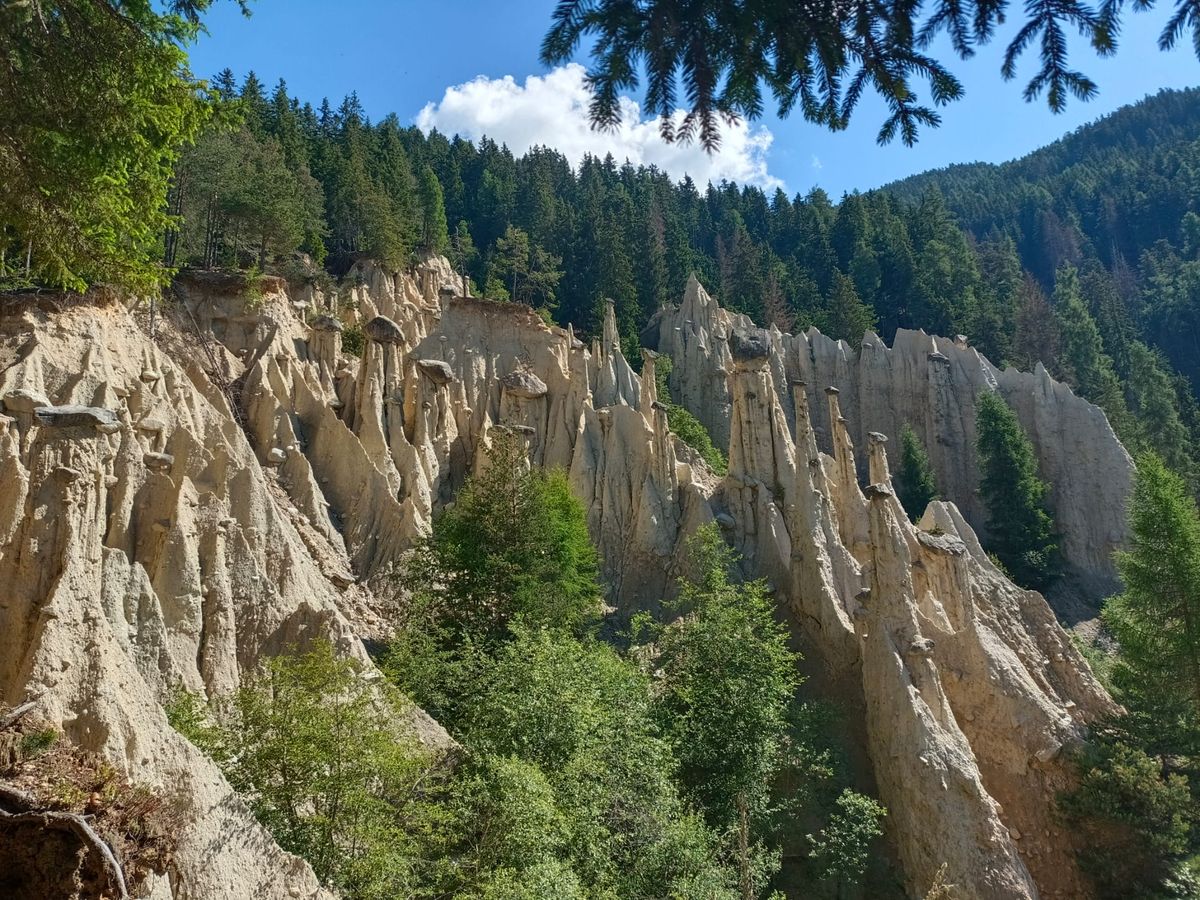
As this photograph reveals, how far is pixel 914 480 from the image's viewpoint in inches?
1503

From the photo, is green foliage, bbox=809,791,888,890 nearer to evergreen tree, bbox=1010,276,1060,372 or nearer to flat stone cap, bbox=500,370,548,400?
flat stone cap, bbox=500,370,548,400

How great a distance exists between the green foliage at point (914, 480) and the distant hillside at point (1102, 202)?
47.3 metres

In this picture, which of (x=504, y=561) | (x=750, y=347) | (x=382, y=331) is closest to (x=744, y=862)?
(x=504, y=561)

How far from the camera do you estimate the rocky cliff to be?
1067 cm

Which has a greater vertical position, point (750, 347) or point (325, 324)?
point (325, 324)

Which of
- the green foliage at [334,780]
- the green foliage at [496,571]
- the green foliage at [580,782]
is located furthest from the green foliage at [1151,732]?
the green foliage at [334,780]

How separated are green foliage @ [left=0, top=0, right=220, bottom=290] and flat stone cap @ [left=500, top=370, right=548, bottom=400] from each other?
72.2ft

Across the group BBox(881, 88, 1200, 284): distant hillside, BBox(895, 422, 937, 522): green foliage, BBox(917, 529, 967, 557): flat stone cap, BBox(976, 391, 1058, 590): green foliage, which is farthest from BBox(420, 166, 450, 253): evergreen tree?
BBox(881, 88, 1200, 284): distant hillside

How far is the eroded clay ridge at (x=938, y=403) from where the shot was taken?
36969mm

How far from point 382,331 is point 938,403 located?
31.3 metres

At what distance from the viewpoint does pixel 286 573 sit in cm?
1636

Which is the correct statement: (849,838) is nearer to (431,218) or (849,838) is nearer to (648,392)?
(648,392)

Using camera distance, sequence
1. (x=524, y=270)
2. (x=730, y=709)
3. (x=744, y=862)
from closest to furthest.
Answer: (x=744, y=862) → (x=730, y=709) → (x=524, y=270)

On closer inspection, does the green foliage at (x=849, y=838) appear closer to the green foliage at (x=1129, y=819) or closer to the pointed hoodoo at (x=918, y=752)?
the pointed hoodoo at (x=918, y=752)
